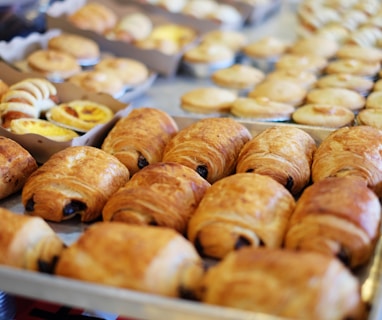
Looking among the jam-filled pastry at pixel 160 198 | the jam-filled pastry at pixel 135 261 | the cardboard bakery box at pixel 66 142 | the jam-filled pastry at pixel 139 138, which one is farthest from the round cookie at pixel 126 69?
the jam-filled pastry at pixel 135 261

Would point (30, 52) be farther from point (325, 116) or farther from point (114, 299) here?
point (114, 299)

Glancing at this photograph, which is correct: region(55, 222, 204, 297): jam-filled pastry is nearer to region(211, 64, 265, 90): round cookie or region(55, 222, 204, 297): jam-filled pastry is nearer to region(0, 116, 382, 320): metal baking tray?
region(0, 116, 382, 320): metal baking tray

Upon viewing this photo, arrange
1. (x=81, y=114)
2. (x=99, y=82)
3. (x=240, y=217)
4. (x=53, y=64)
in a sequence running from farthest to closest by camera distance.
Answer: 1. (x=53, y=64)
2. (x=99, y=82)
3. (x=81, y=114)
4. (x=240, y=217)

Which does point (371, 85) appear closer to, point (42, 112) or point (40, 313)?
point (42, 112)

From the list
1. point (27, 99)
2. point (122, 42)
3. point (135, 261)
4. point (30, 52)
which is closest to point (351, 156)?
point (135, 261)

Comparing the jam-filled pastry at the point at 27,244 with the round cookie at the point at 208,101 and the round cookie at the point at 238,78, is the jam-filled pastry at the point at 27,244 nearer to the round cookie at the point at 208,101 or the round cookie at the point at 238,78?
the round cookie at the point at 208,101

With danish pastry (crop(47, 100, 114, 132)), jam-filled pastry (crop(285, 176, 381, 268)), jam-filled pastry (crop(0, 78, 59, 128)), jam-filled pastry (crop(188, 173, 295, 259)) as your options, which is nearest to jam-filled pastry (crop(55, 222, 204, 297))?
jam-filled pastry (crop(188, 173, 295, 259))
